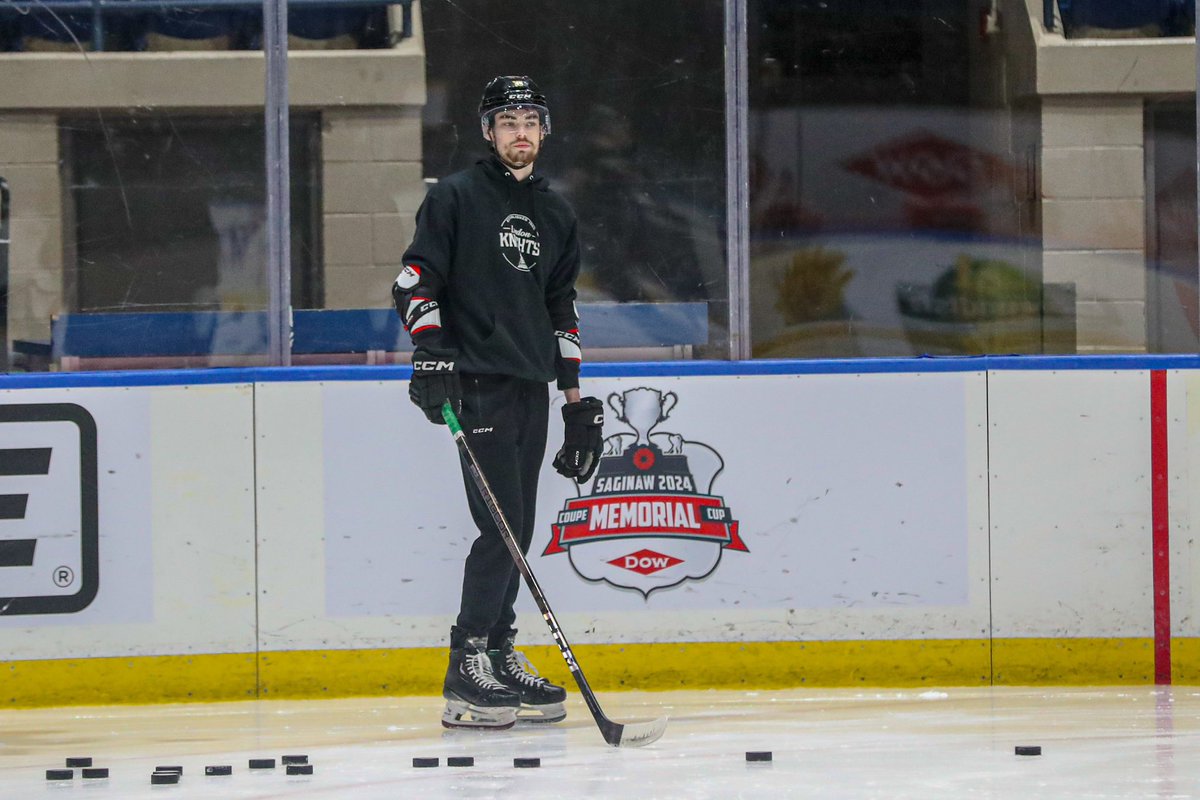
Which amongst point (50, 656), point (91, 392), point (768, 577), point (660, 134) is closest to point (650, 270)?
point (660, 134)

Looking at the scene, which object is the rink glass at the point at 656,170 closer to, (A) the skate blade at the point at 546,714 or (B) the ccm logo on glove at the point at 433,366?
(B) the ccm logo on glove at the point at 433,366

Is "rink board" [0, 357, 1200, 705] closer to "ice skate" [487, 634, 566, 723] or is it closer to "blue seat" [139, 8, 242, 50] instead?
"ice skate" [487, 634, 566, 723]

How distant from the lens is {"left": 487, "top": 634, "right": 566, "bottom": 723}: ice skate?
4121 mm

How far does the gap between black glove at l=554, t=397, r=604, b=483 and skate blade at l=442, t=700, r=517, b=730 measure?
0.57 metres

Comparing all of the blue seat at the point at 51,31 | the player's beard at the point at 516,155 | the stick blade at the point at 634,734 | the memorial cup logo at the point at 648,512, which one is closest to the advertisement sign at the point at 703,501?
the memorial cup logo at the point at 648,512

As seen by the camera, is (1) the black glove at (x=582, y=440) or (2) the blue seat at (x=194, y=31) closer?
(1) the black glove at (x=582, y=440)

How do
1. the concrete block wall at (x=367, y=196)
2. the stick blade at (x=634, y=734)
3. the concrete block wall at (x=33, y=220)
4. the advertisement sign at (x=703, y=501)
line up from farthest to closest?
the concrete block wall at (x=367, y=196) < the concrete block wall at (x=33, y=220) < the advertisement sign at (x=703, y=501) < the stick blade at (x=634, y=734)

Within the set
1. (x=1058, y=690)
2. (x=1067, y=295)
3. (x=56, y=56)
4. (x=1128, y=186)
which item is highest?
(x=56, y=56)

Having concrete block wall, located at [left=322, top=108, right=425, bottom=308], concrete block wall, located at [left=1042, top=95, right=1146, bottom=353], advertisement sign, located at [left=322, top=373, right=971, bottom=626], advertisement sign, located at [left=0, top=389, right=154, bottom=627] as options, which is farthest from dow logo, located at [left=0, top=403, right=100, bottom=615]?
concrete block wall, located at [left=1042, top=95, right=1146, bottom=353]

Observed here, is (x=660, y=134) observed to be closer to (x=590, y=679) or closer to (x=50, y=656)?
(x=590, y=679)

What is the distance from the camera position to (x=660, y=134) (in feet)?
16.4

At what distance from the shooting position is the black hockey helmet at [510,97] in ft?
13.5

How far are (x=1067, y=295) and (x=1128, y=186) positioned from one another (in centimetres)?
35

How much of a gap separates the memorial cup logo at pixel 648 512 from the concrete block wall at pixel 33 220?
4.96 feet
